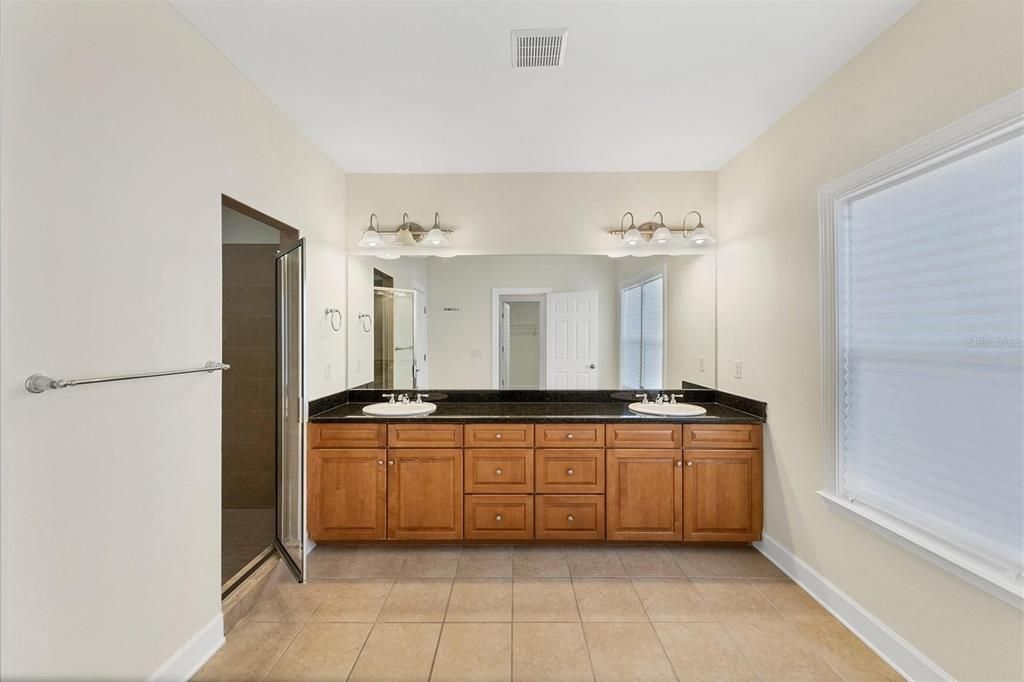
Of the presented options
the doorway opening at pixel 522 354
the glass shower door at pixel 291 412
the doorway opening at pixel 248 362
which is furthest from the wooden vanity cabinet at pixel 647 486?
the doorway opening at pixel 248 362

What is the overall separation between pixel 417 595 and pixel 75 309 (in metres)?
1.93

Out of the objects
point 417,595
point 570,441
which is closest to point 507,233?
point 570,441

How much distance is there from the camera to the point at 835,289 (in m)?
2.15

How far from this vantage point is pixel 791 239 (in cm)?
249

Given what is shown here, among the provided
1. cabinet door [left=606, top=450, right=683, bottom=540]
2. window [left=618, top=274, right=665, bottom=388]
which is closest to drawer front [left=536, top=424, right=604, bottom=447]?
cabinet door [left=606, top=450, right=683, bottom=540]

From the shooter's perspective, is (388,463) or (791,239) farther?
(388,463)

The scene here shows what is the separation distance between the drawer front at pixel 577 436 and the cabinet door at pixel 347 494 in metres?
1.06

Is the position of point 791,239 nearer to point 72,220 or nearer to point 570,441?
point 570,441

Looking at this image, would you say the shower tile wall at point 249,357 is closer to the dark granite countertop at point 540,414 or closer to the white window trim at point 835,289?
the dark granite countertop at point 540,414

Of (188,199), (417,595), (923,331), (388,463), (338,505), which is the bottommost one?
(417,595)

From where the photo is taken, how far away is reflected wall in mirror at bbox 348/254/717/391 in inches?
132


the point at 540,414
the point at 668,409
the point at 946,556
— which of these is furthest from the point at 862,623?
the point at 540,414

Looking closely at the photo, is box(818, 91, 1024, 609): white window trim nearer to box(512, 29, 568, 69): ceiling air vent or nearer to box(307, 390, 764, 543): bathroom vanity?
box(307, 390, 764, 543): bathroom vanity

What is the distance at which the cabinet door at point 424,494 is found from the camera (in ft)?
9.28
